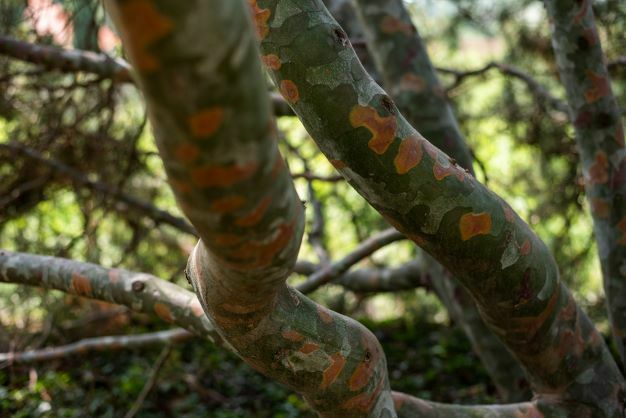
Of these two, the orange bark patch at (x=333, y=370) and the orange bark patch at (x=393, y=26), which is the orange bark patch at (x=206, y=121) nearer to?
the orange bark patch at (x=333, y=370)

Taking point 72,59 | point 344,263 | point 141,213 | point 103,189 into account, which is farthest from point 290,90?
point 141,213

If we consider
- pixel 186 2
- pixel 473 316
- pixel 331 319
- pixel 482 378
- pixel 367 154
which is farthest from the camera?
pixel 482 378

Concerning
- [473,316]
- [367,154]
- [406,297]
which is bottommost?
[406,297]

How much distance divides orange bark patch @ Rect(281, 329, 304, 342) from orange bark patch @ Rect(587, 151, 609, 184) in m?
1.20

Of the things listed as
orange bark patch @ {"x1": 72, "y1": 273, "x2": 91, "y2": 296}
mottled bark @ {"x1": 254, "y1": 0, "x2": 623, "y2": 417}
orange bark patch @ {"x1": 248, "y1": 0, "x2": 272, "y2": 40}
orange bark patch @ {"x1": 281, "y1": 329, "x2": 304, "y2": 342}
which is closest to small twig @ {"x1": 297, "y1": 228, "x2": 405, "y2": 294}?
orange bark patch @ {"x1": 72, "y1": 273, "x2": 91, "y2": 296}

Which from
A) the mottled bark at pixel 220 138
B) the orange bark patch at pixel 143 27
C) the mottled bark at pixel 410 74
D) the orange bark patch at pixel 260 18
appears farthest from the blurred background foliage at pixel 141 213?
the orange bark patch at pixel 143 27

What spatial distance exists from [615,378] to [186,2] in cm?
161

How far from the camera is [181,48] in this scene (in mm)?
695

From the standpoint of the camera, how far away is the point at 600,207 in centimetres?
213

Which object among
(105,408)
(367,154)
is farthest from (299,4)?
(105,408)

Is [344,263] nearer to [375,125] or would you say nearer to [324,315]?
[324,315]

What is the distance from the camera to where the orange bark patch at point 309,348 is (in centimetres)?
137

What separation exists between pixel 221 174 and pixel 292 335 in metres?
0.63

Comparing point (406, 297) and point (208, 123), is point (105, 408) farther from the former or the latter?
point (208, 123)
